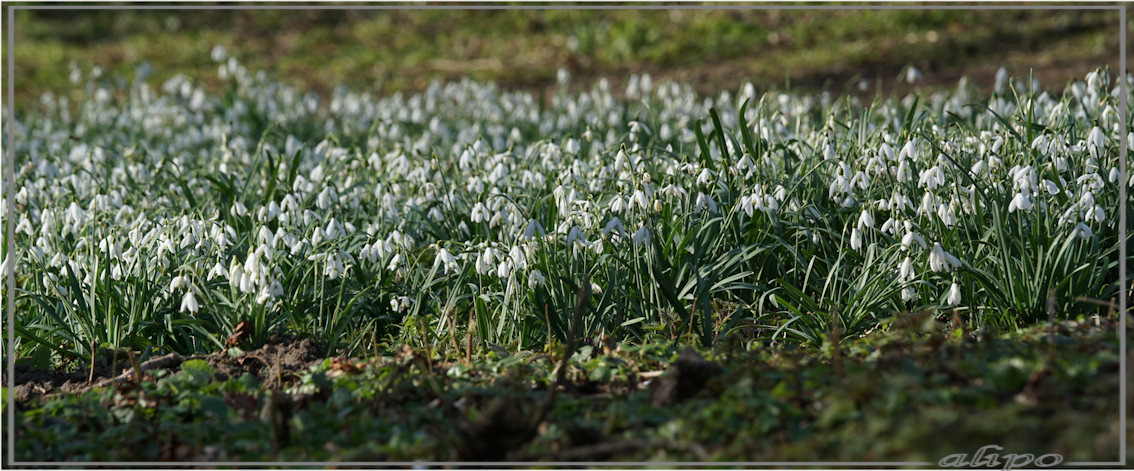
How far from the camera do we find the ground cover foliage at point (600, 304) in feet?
8.29

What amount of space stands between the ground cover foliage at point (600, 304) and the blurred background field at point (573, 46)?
166 inches

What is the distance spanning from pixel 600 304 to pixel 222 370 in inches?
55.1

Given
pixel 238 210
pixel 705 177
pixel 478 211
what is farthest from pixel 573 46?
pixel 705 177

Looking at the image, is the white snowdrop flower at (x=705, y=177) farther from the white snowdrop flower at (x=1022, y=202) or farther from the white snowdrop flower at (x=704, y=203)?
the white snowdrop flower at (x=1022, y=202)

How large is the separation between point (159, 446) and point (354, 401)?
566 mm

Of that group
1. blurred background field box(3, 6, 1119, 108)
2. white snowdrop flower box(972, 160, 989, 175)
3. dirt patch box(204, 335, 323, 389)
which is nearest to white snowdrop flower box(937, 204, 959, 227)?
white snowdrop flower box(972, 160, 989, 175)

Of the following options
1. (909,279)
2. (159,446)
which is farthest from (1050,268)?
(159,446)

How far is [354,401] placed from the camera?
9.62 feet

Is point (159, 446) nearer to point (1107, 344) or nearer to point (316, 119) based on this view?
point (1107, 344)

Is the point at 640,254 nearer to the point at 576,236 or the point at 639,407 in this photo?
the point at 576,236

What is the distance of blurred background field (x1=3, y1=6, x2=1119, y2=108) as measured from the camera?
9.38 metres

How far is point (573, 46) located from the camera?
37.6ft

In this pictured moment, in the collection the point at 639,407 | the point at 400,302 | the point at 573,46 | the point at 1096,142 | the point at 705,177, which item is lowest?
the point at 639,407

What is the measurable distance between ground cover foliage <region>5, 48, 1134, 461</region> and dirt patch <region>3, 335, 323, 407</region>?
0.02 m
